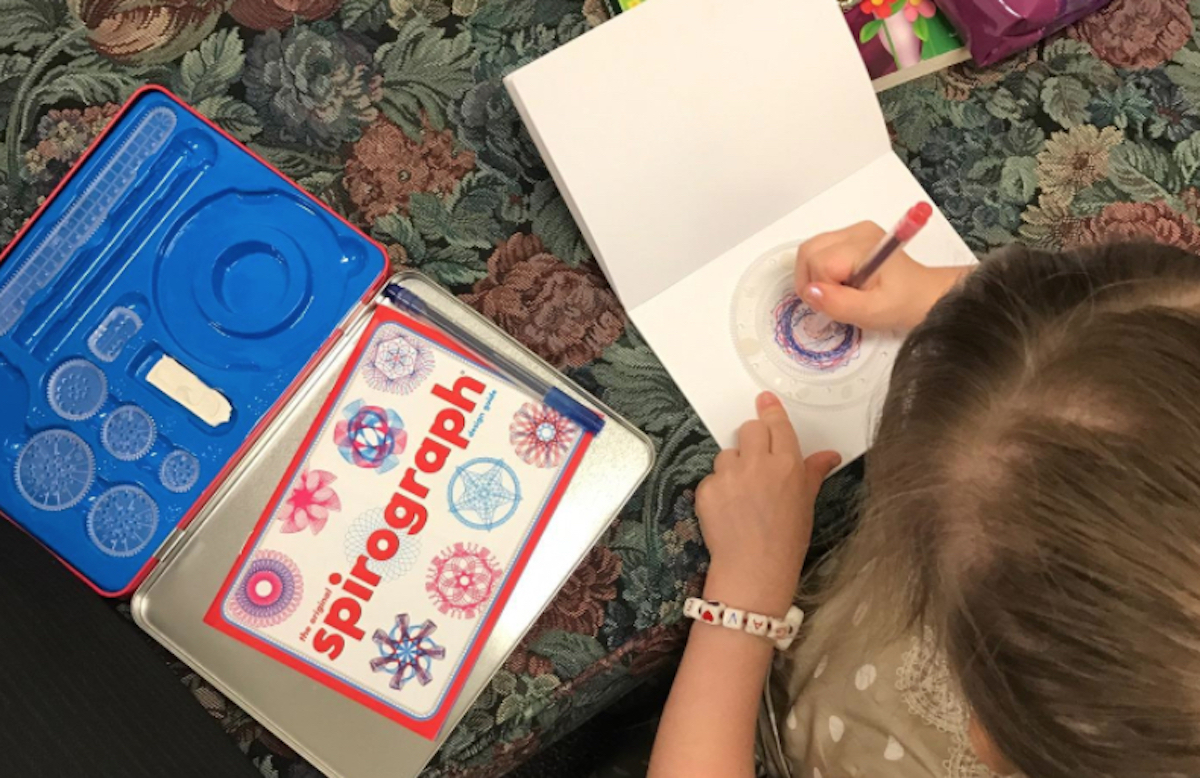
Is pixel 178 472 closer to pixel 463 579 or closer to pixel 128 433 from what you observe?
pixel 128 433

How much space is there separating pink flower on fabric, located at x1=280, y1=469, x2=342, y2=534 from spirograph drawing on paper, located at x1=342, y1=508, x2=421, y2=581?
0.02m

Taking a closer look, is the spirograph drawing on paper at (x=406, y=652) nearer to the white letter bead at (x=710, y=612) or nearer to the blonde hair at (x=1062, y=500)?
the white letter bead at (x=710, y=612)

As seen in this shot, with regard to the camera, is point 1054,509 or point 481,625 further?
point 481,625

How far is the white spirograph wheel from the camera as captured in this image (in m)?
0.52

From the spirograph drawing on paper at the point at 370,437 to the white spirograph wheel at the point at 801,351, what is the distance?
0.20 metres

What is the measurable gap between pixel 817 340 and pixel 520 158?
0.21 metres

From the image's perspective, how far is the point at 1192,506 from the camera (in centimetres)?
31

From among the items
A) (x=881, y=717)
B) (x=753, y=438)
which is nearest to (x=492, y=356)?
(x=753, y=438)

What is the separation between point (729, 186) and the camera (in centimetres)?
52

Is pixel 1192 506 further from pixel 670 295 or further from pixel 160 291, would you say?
pixel 160 291

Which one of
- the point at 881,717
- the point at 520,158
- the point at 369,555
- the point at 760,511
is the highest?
the point at 520,158

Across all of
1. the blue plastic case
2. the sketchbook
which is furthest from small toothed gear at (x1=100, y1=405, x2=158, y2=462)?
the sketchbook

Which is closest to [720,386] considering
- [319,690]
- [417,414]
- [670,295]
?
[670,295]

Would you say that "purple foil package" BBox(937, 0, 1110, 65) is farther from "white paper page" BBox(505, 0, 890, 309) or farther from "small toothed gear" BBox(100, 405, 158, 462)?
"small toothed gear" BBox(100, 405, 158, 462)
